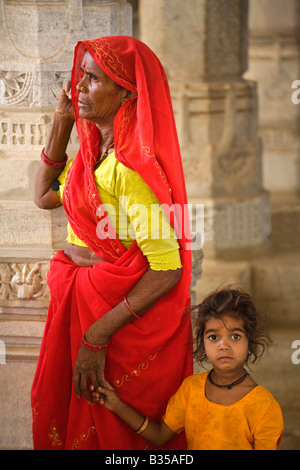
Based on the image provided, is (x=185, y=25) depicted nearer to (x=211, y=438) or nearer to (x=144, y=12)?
(x=144, y=12)

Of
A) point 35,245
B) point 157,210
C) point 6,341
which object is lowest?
point 6,341

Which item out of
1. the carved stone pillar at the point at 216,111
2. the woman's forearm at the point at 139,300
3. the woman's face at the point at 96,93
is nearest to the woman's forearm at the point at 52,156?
the woman's face at the point at 96,93

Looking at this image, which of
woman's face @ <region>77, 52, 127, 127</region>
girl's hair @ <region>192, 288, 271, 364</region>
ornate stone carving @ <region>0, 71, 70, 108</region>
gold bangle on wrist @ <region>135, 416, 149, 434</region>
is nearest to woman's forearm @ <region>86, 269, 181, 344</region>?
girl's hair @ <region>192, 288, 271, 364</region>

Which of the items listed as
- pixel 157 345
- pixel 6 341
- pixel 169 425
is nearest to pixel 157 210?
pixel 157 345

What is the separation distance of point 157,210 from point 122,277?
20cm

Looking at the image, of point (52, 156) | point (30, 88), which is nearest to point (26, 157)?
point (30, 88)

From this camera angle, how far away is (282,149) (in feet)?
20.4

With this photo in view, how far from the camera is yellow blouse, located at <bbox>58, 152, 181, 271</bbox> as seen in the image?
1.98 meters

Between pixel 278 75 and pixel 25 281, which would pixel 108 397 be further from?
pixel 278 75

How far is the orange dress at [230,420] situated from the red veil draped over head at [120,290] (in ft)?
0.27

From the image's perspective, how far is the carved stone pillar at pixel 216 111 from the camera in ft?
14.5

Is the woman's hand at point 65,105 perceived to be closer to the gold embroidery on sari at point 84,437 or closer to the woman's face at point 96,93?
the woman's face at point 96,93

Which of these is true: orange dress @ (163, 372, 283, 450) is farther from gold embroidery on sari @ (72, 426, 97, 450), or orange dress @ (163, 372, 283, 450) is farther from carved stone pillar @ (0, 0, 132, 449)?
carved stone pillar @ (0, 0, 132, 449)
